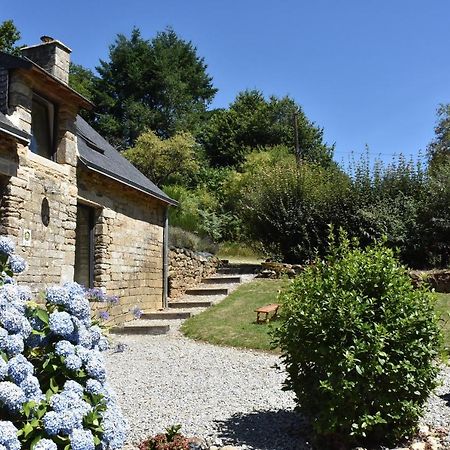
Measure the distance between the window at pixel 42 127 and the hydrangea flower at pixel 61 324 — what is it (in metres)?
6.51

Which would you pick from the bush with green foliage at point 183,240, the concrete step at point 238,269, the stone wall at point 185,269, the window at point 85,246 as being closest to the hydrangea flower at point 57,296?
the window at point 85,246

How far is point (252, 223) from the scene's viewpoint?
59.2ft

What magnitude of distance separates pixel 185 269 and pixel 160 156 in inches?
498

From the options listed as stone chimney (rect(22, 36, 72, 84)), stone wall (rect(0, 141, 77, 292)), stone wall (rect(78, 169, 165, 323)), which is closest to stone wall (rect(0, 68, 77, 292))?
stone wall (rect(0, 141, 77, 292))

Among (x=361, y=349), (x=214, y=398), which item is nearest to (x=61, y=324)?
(x=361, y=349)

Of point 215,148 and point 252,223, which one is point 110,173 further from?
point 215,148

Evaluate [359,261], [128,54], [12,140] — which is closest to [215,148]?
[128,54]

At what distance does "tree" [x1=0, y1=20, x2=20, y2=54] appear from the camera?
2122 centimetres

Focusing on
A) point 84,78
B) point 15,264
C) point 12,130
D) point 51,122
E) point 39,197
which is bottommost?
point 15,264

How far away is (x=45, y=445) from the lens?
2.40m

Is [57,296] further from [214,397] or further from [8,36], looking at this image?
[8,36]

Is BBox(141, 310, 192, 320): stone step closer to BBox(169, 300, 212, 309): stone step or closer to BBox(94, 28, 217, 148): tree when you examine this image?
BBox(169, 300, 212, 309): stone step

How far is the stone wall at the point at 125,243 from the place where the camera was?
1090 centimetres

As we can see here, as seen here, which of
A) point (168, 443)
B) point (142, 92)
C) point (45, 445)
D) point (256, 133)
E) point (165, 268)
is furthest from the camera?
point (142, 92)
